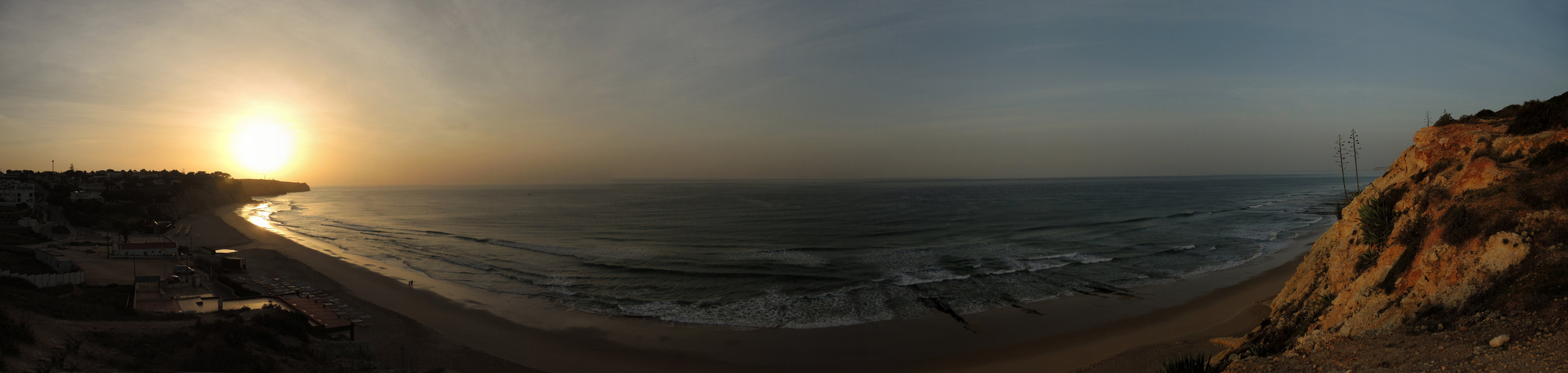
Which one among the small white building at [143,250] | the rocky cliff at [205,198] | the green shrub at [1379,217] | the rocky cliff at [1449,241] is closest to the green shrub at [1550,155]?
the rocky cliff at [1449,241]

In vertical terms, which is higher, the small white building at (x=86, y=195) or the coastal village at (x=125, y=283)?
the small white building at (x=86, y=195)

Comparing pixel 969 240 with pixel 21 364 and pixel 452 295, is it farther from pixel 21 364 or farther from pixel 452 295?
pixel 21 364

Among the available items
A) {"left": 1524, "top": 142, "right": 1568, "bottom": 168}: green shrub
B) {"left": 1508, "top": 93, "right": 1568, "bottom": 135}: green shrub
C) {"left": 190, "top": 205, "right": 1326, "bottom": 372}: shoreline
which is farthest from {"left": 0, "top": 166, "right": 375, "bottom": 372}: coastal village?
{"left": 1508, "top": 93, "right": 1568, "bottom": 135}: green shrub

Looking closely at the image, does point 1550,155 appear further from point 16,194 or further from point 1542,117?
point 16,194

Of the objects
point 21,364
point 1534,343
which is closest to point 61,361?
point 21,364

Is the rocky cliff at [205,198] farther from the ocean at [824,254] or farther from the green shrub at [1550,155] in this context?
the green shrub at [1550,155]

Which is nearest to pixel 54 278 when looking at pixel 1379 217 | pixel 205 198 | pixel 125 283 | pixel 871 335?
pixel 125 283
